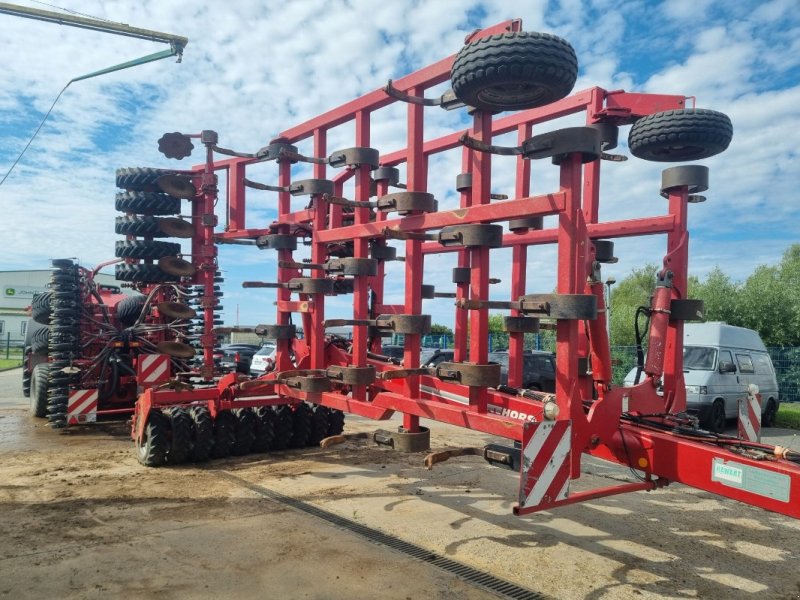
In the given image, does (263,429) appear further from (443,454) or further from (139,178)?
(443,454)

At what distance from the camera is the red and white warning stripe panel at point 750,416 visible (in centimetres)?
475

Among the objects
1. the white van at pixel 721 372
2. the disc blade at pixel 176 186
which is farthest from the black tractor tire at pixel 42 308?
the white van at pixel 721 372

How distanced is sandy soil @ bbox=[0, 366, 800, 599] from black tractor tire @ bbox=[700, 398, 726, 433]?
547 cm

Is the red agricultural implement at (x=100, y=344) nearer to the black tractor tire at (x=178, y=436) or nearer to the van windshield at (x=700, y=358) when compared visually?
the black tractor tire at (x=178, y=436)

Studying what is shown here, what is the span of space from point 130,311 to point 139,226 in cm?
266

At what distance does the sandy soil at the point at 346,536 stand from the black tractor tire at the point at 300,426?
67cm

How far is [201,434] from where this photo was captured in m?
7.11

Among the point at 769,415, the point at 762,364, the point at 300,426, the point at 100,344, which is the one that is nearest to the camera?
the point at 300,426

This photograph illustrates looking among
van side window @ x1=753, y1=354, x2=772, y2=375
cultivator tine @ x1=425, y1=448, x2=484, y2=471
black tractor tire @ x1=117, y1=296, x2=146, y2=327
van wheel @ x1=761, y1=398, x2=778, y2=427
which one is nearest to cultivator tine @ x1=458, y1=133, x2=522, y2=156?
cultivator tine @ x1=425, y1=448, x2=484, y2=471

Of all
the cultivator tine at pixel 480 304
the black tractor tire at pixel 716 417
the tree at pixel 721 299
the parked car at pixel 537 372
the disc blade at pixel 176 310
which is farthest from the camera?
the tree at pixel 721 299

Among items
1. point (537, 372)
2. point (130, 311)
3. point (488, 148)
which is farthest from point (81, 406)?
point (537, 372)

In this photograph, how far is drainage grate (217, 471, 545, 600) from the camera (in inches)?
158

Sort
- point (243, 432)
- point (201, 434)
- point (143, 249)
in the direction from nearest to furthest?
1. point (201, 434)
2. point (243, 432)
3. point (143, 249)

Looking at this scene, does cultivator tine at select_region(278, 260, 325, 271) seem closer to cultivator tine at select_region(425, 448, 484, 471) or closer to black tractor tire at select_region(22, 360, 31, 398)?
cultivator tine at select_region(425, 448, 484, 471)
